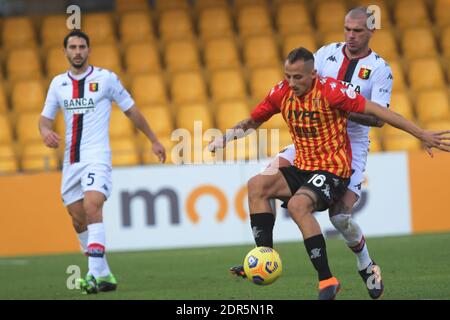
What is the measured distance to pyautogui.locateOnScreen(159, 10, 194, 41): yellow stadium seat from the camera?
722 inches

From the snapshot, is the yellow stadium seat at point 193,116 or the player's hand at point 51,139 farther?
the yellow stadium seat at point 193,116

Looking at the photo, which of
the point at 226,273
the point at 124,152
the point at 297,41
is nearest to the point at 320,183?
the point at 226,273

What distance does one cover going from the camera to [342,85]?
7.99 metres

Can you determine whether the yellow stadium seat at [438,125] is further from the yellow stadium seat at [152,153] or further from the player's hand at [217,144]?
the player's hand at [217,144]

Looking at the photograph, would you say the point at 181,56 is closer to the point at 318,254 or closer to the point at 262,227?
the point at 262,227

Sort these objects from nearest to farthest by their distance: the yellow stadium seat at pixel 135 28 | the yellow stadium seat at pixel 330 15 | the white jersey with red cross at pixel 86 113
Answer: the white jersey with red cross at pixel 86 113, the yellow stadium seat at pixel 330 15, the yellow stadium seat at pixel 135 28

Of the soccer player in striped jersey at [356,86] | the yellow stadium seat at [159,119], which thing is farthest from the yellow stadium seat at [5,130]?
the soccer player in striped jersey at [356,86]

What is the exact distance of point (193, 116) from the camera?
16781mm

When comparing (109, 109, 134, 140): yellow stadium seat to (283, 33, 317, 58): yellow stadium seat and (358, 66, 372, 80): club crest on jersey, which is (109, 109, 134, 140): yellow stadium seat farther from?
(358, 66, 372, 80): club crest on jersey

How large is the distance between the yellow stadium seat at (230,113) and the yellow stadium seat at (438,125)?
9.08 feet

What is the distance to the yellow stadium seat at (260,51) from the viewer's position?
58.4ft

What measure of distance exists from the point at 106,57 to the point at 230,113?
2.52m

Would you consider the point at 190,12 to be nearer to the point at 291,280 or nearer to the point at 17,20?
the point at 17,20

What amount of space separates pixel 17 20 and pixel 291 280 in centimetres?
1038
